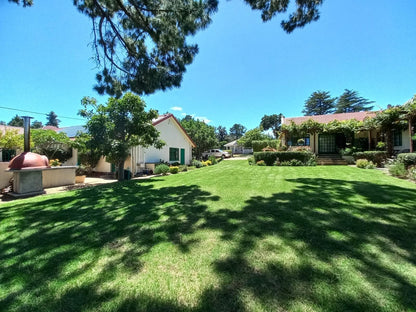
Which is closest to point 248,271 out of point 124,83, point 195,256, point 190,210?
point 195,256

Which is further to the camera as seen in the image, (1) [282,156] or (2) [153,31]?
(1) [282,156]

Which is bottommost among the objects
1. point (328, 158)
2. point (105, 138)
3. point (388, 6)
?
point (328, 158)

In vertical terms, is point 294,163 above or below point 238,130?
below

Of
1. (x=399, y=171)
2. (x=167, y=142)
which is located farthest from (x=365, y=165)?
(x=167, y=142)

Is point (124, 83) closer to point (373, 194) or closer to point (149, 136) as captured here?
point (149, 136)

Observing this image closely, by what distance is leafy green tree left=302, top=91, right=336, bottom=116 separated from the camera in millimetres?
49906

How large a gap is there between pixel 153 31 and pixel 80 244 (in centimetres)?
580

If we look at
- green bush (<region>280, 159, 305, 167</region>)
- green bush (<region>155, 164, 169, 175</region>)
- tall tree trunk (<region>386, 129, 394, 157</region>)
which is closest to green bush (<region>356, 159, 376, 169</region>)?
tall tree trunk (<region>386, 129, 394, 157</region>)

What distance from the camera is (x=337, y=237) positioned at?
2762 mm

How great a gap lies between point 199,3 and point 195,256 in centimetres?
608

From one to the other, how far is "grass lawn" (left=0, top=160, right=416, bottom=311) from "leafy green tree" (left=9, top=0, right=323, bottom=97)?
4.50 metres

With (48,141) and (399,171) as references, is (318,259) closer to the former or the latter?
(399,171)

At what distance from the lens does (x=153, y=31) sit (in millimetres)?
5551

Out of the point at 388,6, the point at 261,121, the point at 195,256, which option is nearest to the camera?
the point at 195,256
